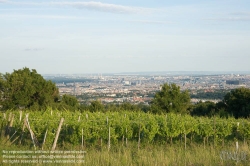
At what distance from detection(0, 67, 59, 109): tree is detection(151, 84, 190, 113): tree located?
9986 millimetres

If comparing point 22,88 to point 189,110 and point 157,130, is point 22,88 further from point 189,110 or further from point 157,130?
point 157,130

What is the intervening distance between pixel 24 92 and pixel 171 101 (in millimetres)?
13427

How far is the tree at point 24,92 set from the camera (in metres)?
30.3

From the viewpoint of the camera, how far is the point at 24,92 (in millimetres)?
30609

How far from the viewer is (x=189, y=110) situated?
108ft

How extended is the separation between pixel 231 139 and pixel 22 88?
22.4 meters

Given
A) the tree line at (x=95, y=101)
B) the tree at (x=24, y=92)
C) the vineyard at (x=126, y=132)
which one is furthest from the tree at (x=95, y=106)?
the vineyard at (x=126, y=132)

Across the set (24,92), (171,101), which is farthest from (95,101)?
(171,101)

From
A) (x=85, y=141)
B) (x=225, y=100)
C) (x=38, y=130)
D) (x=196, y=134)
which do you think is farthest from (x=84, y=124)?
(x=225, y=100)

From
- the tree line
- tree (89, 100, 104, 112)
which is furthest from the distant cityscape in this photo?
the tree line

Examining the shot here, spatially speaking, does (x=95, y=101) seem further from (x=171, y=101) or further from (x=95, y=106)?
(x=171, y=101)

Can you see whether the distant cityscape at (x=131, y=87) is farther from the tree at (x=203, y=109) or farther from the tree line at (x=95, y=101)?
the tree at (x=203, y=109)

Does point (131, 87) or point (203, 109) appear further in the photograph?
point (131, 87)

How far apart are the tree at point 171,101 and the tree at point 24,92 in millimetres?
A: 9986
